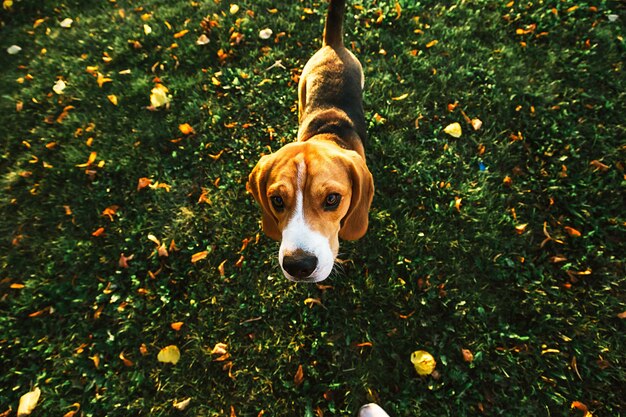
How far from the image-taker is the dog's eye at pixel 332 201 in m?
2.42

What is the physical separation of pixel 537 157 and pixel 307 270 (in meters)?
3.18

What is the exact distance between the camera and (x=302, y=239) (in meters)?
2.29

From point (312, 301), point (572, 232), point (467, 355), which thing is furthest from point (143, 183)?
point (572, 232)

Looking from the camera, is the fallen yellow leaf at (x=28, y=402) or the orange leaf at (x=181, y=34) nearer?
the fallen yellow leaf at (x=28, y=402)

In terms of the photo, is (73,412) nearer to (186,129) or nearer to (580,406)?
(186,129)

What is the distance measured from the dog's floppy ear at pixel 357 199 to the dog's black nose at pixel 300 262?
589 mm

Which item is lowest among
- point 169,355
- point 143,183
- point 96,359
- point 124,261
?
point 96,359

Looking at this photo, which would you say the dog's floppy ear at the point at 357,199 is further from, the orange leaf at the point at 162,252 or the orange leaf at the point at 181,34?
the orange leaf at the point at 181,34

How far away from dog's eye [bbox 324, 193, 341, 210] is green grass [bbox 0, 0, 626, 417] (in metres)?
1.14

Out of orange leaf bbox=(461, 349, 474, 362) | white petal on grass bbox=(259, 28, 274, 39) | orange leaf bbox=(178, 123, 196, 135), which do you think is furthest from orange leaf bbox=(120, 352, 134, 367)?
white petal on grass bbox=(259, 28, 274, 39)

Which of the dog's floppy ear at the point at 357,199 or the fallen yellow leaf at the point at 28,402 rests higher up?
the dog's floppy ear at the point at 357,199

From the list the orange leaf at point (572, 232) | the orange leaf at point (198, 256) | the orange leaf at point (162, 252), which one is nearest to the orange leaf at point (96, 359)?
the orange leaf at point (162, 252)

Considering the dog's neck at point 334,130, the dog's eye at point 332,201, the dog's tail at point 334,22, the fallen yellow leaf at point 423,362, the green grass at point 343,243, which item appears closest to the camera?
the dog's eye at point 332,201

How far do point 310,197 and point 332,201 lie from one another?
0.18 metres
